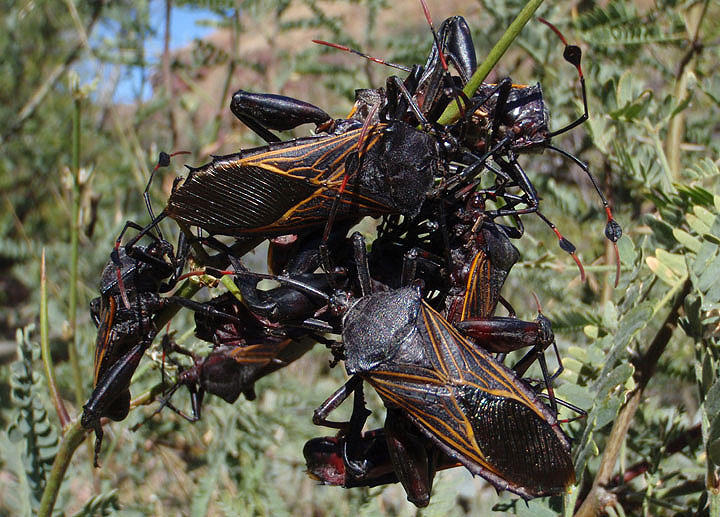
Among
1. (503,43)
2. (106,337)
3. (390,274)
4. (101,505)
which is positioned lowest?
(101,505)

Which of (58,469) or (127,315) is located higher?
(127,315)

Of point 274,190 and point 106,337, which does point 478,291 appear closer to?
point 274,190

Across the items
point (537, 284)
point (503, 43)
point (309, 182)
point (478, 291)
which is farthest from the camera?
point (537, 284)

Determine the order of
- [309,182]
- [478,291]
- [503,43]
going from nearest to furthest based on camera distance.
→ [503,43]
[309,182]
[478,291]

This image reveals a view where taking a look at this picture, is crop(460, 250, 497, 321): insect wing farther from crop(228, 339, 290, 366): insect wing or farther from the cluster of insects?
crop(228, 339, 290, 366): insect wing

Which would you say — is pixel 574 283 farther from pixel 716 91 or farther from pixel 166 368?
pixel 166 368

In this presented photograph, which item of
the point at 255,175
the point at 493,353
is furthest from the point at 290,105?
the point at 493,353

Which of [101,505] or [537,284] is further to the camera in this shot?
[537,284]

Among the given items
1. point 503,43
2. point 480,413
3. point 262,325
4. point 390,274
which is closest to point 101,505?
point 262,325
